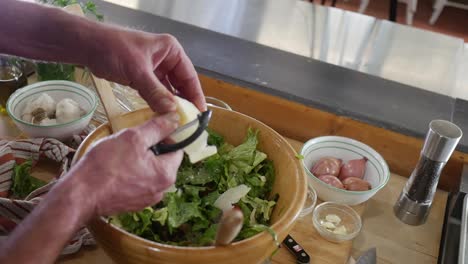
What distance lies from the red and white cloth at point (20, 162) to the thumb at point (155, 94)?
9.9 inches

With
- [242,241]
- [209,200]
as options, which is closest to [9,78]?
[209,200]

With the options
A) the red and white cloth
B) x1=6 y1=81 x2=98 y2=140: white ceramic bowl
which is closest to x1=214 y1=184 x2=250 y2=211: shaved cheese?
the red and white cloth

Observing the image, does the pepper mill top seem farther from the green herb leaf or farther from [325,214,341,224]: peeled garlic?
the green herb leaf

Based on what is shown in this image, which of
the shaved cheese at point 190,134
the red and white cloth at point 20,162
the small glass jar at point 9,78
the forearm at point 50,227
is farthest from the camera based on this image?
the small glass jar at point 9,78

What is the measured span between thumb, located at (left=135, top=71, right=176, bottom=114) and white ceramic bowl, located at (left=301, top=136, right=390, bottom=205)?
0.36m

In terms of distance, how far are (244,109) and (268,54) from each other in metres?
0.22

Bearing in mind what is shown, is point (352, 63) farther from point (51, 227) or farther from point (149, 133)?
point (51, 227)

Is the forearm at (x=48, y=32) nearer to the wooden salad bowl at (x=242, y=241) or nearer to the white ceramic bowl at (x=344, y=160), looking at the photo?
the wooden salad bowl at (x=242, y=241)

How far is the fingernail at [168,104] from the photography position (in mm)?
645

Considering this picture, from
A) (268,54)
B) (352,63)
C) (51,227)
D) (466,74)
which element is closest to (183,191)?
(51,227)

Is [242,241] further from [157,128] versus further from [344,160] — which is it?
[344,160]

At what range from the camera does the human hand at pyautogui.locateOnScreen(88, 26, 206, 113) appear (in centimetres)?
71

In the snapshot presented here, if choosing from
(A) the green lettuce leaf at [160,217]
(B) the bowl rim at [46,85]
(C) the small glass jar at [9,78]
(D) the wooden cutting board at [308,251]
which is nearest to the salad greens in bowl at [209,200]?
(A) the green lettuce leaf at [160,217]

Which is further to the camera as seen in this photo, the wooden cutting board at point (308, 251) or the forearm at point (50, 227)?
the wooden cutting board at point (308, 251)
